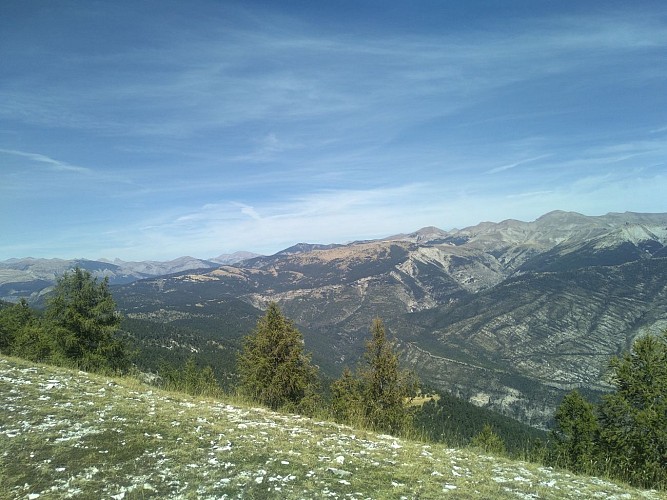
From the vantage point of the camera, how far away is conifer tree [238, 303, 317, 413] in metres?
33.8

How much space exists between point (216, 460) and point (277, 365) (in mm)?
25761

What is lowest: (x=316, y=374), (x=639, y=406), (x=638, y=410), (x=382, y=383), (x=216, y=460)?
(x=316, y=374)

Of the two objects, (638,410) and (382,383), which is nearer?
(638,410)

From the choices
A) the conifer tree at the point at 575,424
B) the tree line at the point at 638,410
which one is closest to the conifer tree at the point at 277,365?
the tree line at the point at 638,410

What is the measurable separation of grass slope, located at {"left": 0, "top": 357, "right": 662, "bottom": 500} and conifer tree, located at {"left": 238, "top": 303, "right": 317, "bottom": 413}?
64.0 feet

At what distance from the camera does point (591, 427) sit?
46344 mm

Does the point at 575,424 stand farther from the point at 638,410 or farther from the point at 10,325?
the point at 10,325

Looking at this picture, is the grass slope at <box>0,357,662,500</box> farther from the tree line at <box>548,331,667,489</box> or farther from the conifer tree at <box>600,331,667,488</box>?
the conifer tree at <box>600,331,667,488</box>

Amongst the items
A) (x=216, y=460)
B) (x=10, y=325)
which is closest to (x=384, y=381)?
(x=216, y=460)

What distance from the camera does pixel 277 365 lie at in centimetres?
3509

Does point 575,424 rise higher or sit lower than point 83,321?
lower

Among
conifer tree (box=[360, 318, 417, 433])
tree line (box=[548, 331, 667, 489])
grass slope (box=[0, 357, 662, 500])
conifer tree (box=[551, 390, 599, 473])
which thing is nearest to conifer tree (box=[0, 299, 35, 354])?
conifer tree (box=[360, 318, 417, 433])

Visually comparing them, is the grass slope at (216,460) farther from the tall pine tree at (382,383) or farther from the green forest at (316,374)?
the tall pine tree at (382,383)

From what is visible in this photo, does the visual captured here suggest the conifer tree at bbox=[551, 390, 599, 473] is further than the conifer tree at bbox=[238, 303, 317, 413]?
Yes
